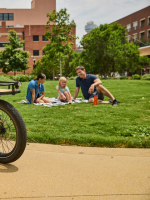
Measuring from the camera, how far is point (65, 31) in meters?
29.9

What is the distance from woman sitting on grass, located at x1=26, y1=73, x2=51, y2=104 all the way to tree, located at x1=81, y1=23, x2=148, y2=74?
32.9m

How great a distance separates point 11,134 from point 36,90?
505 centimetres

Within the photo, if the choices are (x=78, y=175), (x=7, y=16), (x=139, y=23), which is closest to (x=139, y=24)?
(x=139, y=23)

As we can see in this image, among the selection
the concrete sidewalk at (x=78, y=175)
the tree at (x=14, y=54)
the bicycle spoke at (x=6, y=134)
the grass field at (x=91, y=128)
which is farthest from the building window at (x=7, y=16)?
the concrete sidewalk at (x=78, y=175)

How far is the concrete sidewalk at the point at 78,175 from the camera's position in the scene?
2.16 metres

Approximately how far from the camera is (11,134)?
294 cm

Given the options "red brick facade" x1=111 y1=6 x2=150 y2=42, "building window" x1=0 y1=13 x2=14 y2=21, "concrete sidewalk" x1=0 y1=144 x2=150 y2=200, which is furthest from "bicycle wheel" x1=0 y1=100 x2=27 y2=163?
"building window" x1=0 y1=13 x2=14 y2=21

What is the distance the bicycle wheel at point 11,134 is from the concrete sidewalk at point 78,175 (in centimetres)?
15

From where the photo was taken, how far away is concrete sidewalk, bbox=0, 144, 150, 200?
2164 millimetres

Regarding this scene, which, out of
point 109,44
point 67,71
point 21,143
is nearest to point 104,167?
point 21,143

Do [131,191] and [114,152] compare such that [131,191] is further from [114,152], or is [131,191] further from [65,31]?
[65,31]

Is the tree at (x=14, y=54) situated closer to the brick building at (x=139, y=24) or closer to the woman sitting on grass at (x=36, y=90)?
the brick building at (x=139, y=24)

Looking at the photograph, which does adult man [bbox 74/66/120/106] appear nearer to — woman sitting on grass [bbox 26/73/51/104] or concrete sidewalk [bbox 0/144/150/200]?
woman sitting on grass [bbox 26/73/51/104]

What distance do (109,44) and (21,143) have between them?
129 ft
